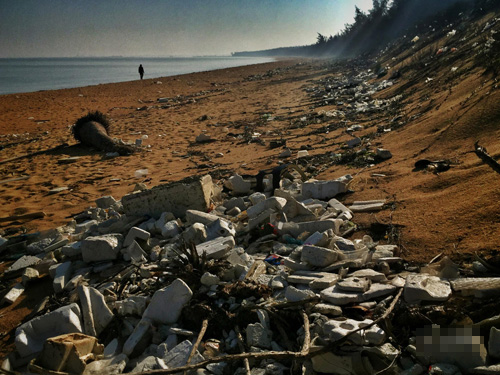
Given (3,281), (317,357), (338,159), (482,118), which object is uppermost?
(482,118)

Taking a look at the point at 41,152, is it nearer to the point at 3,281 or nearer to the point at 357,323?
the point at 3,281

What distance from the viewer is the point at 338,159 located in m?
6.26

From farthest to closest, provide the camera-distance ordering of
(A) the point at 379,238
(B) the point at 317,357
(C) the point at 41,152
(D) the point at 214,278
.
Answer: (C) the point at 41,152
(A) the point at 379,238
(D) the point at 214,278
(B) the point at 317,357

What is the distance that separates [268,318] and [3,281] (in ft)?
9.44

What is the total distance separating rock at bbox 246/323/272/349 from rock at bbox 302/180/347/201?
253cm

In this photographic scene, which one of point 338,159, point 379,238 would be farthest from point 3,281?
point 338,159

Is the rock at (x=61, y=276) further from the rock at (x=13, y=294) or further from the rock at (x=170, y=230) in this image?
the rock at (x=170, y=230)

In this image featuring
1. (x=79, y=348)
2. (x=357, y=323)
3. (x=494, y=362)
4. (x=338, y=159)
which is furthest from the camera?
(x=338, y=159)

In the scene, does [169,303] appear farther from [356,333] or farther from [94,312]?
[356,333]

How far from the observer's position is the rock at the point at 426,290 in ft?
6.87

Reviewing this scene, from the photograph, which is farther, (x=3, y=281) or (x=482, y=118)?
(x=482, y=118)

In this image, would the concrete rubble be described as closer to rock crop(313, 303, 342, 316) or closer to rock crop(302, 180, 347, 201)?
rock crop(313, 303, 342, 316)

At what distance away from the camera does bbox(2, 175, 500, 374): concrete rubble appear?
1.85 m

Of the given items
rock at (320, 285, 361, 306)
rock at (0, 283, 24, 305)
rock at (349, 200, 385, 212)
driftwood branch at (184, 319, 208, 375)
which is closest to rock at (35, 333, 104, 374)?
driftwood branch at (184, 319, 208, 375)
